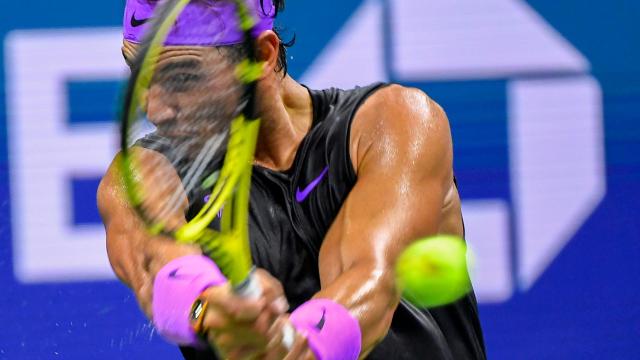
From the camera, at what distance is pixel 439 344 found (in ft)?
7.50

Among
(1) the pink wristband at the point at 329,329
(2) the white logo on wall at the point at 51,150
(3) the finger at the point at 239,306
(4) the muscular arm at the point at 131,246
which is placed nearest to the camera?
(3) the finger at the point at 239,306

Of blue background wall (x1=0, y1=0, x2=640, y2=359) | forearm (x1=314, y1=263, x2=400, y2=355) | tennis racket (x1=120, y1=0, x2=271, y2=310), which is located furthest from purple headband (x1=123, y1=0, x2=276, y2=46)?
blue background wall (x1=0, y1=0, x2=640, y2=359)

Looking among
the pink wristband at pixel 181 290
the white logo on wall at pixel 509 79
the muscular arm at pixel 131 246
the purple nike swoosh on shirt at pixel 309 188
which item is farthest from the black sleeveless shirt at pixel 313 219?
the white logo on wall at pixel 509 79

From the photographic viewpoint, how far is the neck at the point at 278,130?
232 centimetres

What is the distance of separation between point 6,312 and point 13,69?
1.90ft

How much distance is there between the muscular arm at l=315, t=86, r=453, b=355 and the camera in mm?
1997

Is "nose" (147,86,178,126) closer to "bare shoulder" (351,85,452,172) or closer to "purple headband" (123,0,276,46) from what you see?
"purple headband" (123,0,276,46)

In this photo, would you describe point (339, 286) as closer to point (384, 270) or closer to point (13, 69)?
point (384, 270)

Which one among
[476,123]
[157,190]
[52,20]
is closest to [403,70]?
[476,123]

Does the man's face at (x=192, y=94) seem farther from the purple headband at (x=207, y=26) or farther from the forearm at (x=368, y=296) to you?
the forearm at (x=368, y=296)

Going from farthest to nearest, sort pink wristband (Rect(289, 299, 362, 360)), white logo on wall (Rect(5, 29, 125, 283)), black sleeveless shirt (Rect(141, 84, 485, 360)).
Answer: white logo on wall (Rect(5, 29, 125, 283)), black sleeveless shirt (Rect(141, 84, 485, 360)), pink wristband (Rect(289, 299, 362, 360))

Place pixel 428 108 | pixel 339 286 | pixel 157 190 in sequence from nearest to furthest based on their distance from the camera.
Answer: pixel 157 190, pixel 339 286, pixel 428 108

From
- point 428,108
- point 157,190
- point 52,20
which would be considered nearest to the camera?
point 157,190

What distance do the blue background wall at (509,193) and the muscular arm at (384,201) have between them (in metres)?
0.90
